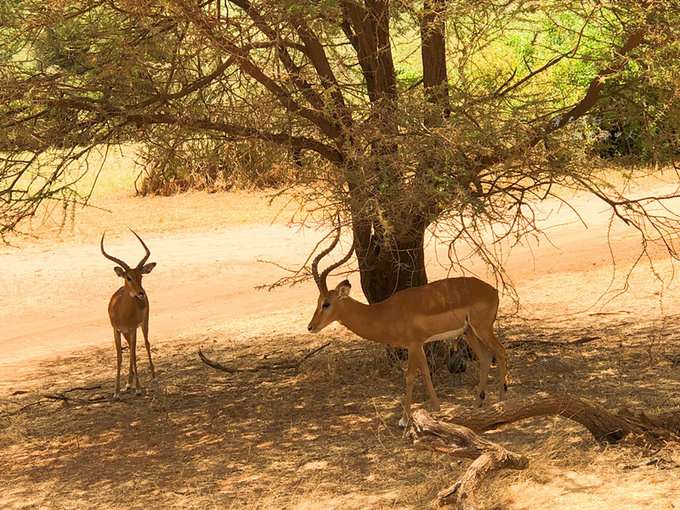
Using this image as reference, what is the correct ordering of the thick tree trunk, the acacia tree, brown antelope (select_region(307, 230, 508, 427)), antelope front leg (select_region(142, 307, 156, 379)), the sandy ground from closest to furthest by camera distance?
the sandy ground < the acacia tree < brown antelope (select_region(307, 230, 508, 427)) < the thick tree trunk < antelope front leg (select_region(142, 307, 156, 379))

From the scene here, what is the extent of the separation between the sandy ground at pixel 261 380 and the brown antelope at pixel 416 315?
0.67 meters

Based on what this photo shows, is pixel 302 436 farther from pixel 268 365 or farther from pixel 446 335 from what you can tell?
pixel 268 365

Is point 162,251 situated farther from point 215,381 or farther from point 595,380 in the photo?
point 595,380

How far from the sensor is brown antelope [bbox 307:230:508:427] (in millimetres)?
9125

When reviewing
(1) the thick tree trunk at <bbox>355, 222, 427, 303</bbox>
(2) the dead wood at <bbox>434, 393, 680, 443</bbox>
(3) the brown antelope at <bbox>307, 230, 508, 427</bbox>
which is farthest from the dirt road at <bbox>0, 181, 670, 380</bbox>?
(2) the dead wood at <bbox>434, 393, 680, 443</bbox>

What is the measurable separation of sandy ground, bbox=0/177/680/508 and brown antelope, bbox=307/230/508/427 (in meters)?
0.67

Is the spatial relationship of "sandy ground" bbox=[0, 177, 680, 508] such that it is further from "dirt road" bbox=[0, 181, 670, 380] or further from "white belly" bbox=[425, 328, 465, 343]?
"white belly" bbox=[425, 328, 465, 343]

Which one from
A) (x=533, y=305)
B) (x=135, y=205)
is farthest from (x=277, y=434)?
(x=135, y=205)

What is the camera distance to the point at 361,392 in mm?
10477

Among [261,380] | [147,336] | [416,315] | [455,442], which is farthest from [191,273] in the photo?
[455,442]

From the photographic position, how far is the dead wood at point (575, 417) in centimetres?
733

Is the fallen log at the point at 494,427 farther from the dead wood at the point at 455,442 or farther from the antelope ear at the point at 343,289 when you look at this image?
the antelope ear at the point at 343,289

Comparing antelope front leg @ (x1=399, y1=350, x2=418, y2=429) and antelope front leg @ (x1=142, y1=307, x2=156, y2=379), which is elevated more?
antelope front leg @ (x1=142, y1=307, x2=156, y2=379)

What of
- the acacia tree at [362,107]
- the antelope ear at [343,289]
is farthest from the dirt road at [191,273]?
the antelope ear at [343,289]
